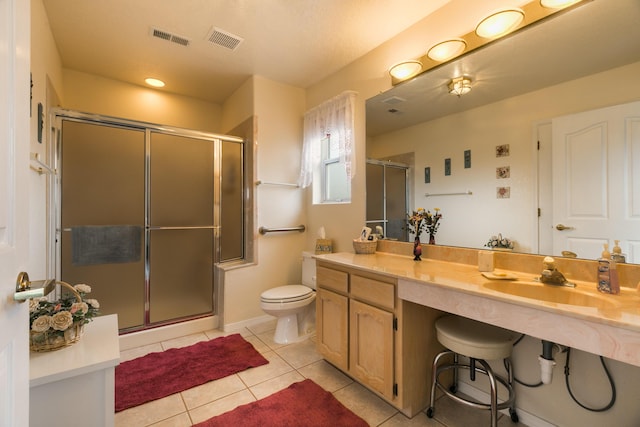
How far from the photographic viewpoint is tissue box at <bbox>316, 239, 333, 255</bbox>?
2.78 m

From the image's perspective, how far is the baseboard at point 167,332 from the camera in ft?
7.94

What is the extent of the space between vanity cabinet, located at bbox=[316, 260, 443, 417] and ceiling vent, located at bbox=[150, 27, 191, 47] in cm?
226

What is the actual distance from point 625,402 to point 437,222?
3.93ft

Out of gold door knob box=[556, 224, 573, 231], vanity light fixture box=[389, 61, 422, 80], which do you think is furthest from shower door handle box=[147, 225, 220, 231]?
gold door knob box=[556, 224, 573, 231]

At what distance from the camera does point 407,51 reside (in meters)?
2.12

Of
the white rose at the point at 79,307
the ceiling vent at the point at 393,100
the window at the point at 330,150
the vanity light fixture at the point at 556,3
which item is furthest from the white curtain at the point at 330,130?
the white rose at the point at 79,307

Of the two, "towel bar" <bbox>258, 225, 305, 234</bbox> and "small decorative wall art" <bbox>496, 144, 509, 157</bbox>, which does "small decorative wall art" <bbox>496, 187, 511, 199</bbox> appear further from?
"towel bar" <bbox>258, 225, 305, 234</bbox>

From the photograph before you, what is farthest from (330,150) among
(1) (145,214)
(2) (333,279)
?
(1) (145,214)

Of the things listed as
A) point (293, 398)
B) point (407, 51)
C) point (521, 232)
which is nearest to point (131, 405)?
point (293, 398)

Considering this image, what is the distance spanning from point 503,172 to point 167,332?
3.00m

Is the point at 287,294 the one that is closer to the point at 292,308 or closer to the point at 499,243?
the point at 292,308

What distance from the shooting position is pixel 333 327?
199cm

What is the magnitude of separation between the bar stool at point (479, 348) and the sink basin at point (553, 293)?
0.28m

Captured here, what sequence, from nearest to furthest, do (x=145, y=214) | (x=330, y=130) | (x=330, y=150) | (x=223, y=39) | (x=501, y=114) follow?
(x=501, y=114)
(x=223, y=39)
(x=145, y=214)
(x=330, y=130)
(x=330, y=150)
